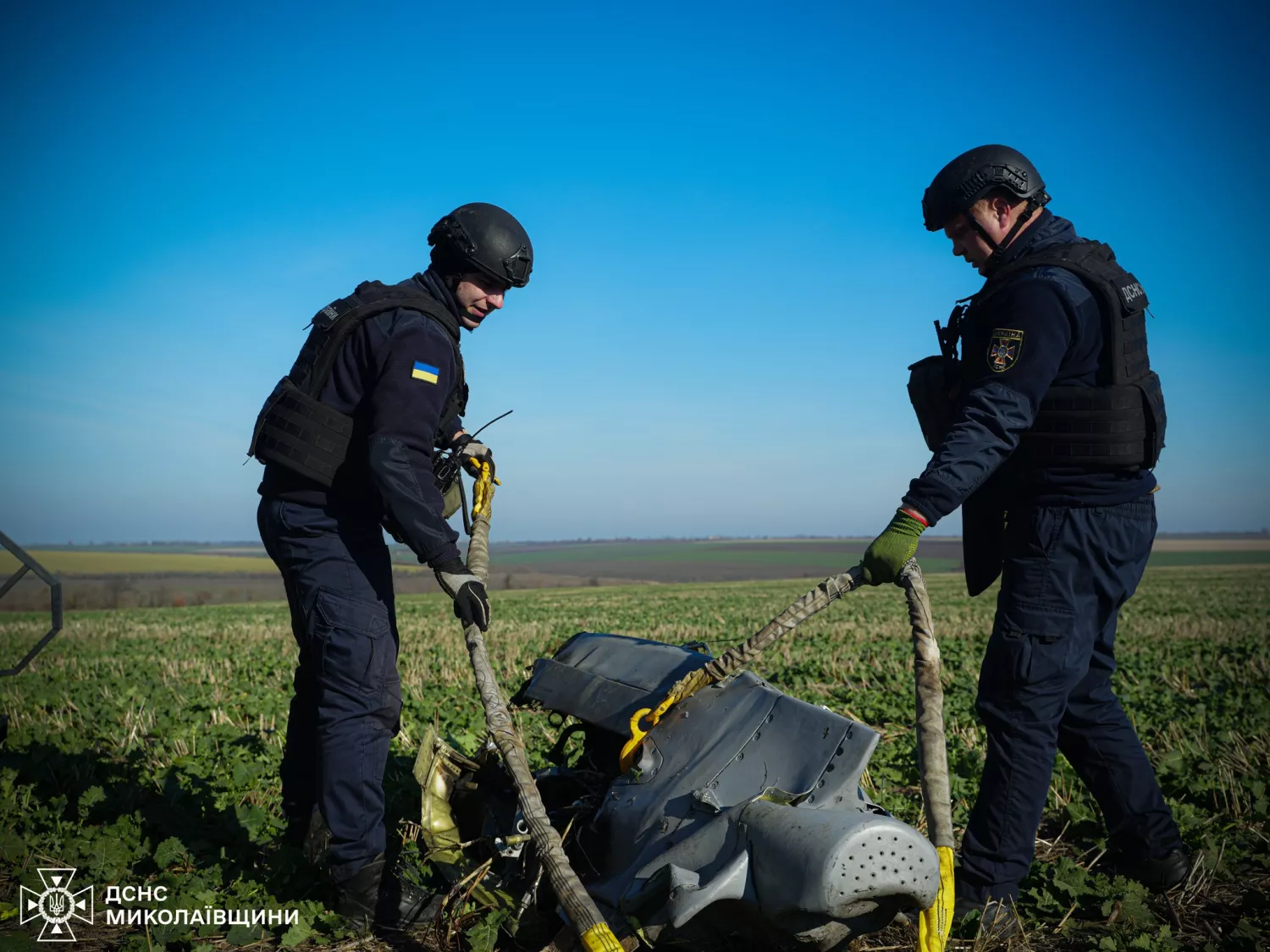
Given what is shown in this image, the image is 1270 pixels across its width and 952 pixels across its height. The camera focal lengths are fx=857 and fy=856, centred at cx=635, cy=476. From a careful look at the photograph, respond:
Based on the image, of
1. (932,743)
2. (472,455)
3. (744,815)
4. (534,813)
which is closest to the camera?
(744,815)

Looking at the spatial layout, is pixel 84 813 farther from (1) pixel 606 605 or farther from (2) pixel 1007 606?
(1) pixel 606 605

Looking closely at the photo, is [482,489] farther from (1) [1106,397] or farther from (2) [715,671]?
(1) [1106,397]

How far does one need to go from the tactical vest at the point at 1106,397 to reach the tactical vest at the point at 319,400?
94.6 inches

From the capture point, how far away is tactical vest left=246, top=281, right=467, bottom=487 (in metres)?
3.42

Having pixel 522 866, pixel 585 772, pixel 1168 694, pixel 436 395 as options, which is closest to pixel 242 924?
pixel 522 866

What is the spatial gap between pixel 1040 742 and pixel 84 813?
4.42 m

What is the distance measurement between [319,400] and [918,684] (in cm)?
254

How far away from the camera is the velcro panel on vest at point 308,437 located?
11.2 feet

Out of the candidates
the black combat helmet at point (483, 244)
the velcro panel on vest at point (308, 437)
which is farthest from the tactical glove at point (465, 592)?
the black combat helmet at point (483, 244)

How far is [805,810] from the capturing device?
2268 mm

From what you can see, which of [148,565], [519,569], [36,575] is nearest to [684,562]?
[519,569]

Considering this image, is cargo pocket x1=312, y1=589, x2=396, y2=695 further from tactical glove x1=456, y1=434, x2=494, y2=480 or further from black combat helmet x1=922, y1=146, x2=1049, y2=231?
black combat helmet x1=922, y1=146, x2=1049, y2=231

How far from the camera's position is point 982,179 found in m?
3.49

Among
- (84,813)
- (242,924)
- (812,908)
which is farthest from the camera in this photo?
(84,813)
